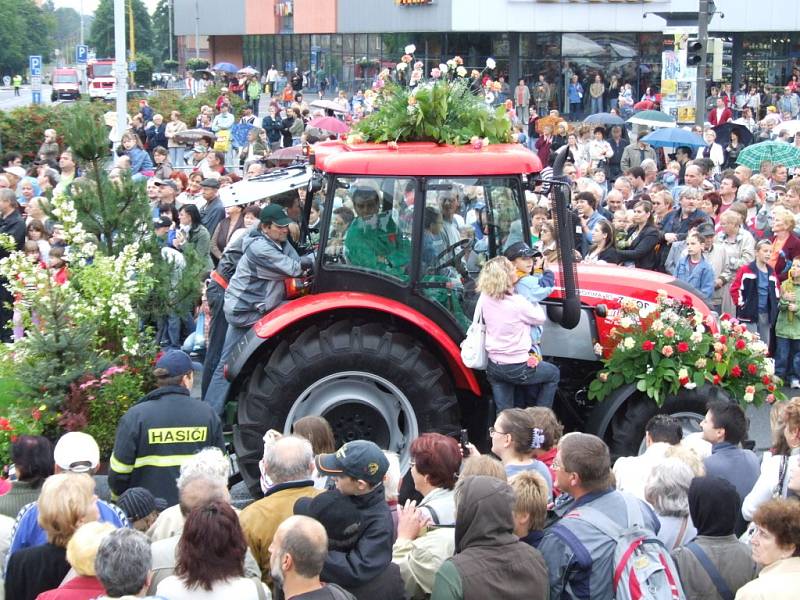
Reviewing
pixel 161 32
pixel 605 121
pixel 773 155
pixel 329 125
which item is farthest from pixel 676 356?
pixel 161 32

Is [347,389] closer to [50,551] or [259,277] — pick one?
[259,277]

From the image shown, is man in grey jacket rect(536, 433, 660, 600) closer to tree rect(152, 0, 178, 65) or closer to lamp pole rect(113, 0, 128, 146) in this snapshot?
lamp pole rect(113, 0, 128, 146)

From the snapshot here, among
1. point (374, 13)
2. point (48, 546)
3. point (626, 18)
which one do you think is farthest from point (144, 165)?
point (374, 13)

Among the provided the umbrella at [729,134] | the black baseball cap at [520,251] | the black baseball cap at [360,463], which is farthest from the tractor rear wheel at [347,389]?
the umbrella at [729,134]

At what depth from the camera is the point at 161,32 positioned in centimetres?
10025

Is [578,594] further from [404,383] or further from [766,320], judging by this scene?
[766,320]

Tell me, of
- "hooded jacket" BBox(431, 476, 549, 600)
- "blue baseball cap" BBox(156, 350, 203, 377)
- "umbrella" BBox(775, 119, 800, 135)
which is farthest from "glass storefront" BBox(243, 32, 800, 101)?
"hooded jacket" BBox(431, 476, 549, 600)

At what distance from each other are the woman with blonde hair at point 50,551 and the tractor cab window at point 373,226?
3140 mm

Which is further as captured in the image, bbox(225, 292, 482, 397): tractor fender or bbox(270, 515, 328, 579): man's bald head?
bbox(225, 292, 482, 397): tractor fender

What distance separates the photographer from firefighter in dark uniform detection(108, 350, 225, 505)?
6.47 m

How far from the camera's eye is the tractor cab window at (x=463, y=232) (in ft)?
→ 25.7

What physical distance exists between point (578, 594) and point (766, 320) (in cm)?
743

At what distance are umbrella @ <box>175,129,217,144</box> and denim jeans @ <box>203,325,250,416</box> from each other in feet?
44.5

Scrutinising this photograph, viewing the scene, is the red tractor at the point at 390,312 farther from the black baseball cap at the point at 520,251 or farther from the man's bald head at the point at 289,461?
the man's bald head at the point at 289,461
